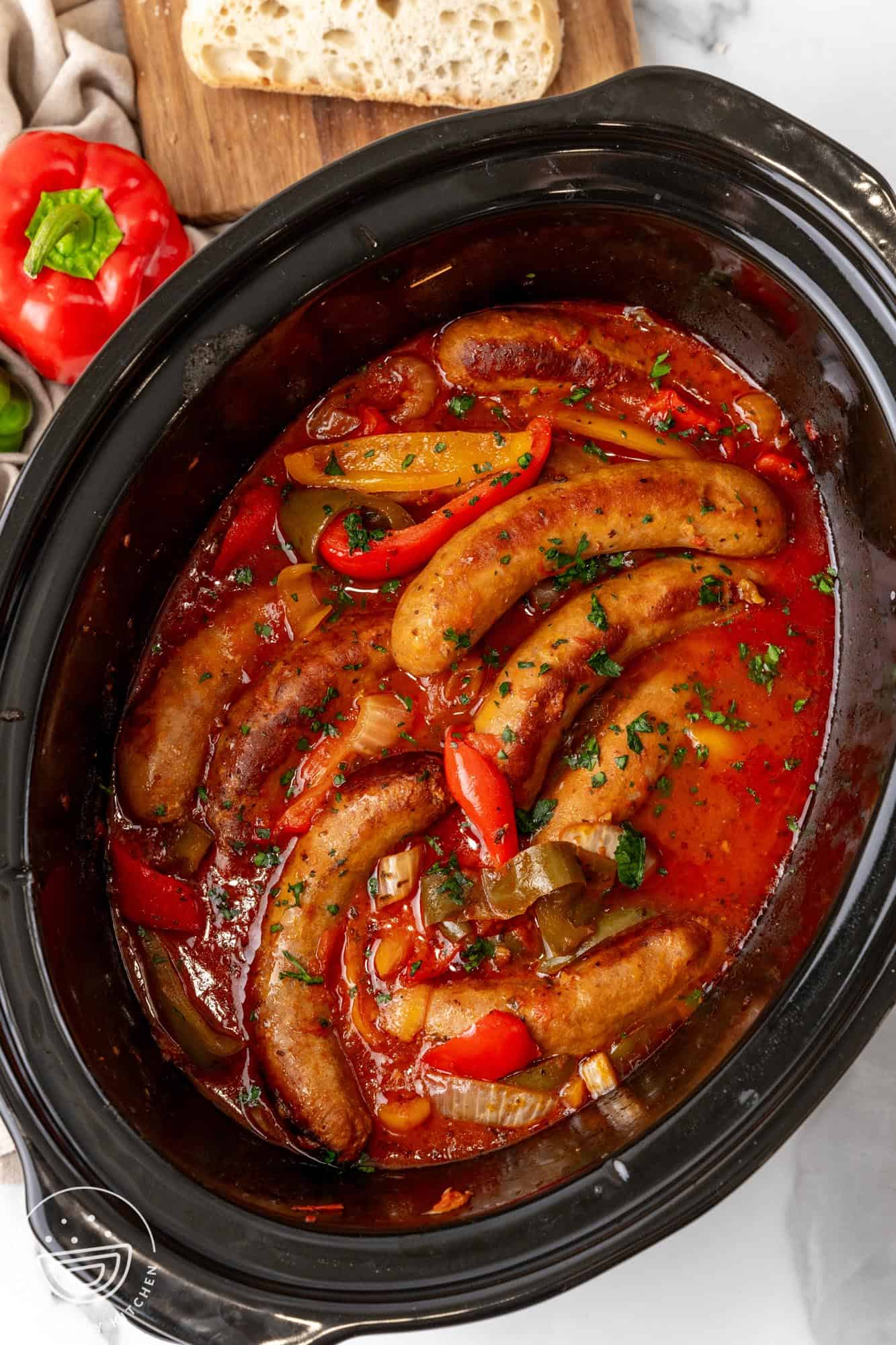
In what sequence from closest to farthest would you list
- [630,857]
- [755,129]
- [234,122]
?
1. [755,129]
2. [630,857]
3. [234,122]

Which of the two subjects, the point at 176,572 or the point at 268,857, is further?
the point at 176,572

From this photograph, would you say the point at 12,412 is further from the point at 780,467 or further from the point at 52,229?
the point at 780,467

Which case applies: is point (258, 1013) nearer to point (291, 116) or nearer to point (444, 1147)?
point (444, 1147)

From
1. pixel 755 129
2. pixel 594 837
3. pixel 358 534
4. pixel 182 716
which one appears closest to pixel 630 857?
pixel 594 837

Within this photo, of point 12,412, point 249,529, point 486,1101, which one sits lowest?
point 486,1101

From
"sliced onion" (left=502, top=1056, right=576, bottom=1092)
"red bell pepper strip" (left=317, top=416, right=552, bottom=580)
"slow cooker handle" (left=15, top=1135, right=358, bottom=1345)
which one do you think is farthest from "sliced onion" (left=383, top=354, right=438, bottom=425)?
"slow cooker handle" (left=15, top=1135, right=358, bottom=1345)

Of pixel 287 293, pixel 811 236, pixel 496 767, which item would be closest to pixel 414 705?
pixel 496 767
